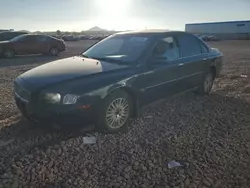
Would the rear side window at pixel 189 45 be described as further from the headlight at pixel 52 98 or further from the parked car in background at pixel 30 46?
the parked car in background at pixel 30 46

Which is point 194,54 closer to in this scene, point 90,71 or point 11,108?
point 90,71

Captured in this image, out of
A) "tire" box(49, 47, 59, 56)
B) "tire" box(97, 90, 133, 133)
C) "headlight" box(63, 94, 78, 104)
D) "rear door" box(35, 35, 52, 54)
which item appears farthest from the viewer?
"tire" box(49, 47, 59, 56)

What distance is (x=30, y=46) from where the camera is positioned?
17.1 meters

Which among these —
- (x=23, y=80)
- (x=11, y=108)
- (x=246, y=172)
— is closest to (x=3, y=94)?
(x=11, y=108)

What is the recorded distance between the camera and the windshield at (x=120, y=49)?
501 cm

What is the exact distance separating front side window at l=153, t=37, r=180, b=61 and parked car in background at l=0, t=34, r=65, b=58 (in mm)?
12845

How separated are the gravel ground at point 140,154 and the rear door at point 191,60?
80 cm

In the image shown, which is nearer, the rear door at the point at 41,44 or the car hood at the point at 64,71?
the car hood at the point at 64,71

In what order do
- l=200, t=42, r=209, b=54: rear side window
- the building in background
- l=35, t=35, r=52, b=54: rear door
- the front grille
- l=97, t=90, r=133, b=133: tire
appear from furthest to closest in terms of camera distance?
the building in background < l=35, t=35, r=52, b=54: rear door < l=200, t=42, r=209, b=54: rear side window < l=97, t=90, r=133, b=133: tire < the front grille

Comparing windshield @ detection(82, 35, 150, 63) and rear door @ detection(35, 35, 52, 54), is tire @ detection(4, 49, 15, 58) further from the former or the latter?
windshield @ detection(82, 35, 150, 63)

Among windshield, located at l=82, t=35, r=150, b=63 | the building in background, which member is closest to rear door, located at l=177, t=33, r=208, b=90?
windshield, located at l=82, t=35, r=150, b=63

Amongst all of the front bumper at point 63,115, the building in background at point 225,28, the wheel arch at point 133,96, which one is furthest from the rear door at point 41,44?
the building in background at point 225,28

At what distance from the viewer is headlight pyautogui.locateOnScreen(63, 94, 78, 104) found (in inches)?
155

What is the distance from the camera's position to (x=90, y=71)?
4.42m
